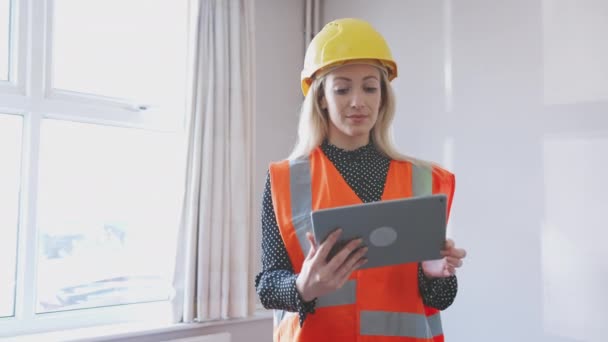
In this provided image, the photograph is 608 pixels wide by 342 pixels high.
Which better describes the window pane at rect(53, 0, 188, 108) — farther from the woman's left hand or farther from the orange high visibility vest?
the woman's left hand

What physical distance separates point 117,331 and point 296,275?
1.39m

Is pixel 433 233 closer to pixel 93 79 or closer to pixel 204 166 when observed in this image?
pixel 204 166

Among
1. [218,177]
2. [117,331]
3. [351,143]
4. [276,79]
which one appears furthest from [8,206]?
[351,143]

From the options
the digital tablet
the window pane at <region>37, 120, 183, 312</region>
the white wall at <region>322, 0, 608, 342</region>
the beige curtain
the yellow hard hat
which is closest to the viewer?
the digital tablet

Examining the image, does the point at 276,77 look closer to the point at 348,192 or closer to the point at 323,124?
the point at 323,124

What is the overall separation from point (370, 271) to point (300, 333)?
0.66 ft

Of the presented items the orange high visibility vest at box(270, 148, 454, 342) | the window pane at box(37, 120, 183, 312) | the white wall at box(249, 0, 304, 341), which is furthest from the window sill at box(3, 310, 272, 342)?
the orange high visibility vest at box(270, 148, 454, 342)

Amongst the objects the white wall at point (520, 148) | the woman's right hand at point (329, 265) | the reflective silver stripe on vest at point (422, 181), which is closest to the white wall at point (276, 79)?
the white wall at point (520, 148)

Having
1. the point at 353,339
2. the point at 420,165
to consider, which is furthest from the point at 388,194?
the point at 353,339

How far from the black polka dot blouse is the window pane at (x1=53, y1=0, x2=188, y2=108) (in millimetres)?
1488

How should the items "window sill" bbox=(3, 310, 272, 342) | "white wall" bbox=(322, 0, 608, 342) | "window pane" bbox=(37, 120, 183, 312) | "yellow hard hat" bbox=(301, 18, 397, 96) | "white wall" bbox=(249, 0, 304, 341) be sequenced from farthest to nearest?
"white wall" bbox=(249, 0, 304, 341), "window pane" bbox=(37, 120, 183, 312), "window sill" bbox=(3, 310, 272, 342), "white wall" bbox=(322, 0, 608, 342), "yellow hard hat" bbox=(301, 18, 397, 96)

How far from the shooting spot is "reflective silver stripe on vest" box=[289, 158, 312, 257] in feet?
3.66

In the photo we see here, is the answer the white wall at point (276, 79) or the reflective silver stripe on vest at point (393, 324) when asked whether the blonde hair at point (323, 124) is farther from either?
the white wall at point (276, 79)

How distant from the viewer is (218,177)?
2371mm
